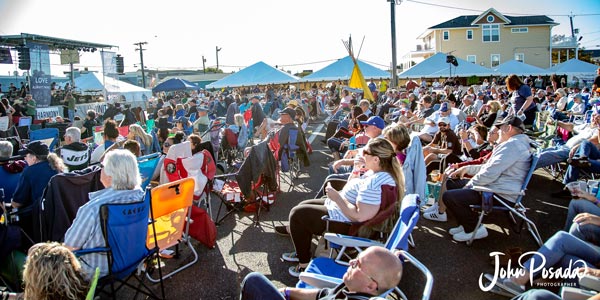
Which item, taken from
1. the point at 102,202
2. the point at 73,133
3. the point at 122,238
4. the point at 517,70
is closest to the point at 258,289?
the point at 122,238

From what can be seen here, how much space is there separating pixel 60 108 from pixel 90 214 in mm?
16883

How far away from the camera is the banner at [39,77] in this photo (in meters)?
17.9

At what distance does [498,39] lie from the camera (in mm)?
43906

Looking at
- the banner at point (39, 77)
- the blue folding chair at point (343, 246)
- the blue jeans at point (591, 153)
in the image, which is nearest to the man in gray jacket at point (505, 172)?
the blue folding chair at point (343, 246)

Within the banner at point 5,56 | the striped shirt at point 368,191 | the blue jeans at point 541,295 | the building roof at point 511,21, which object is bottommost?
the blue jeans at point 541,295

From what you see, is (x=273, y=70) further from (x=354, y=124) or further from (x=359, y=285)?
(x=359, y=285)

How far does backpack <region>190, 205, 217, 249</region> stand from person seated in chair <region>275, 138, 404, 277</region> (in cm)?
115

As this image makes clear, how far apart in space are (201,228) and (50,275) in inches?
101

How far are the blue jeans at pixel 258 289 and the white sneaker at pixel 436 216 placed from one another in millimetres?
3445

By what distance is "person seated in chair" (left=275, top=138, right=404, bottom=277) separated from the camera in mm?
3383

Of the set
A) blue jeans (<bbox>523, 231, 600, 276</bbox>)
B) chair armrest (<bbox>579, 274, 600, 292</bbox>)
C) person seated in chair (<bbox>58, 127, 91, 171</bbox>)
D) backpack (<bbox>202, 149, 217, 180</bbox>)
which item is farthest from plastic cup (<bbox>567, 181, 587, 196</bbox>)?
person seated in chair (<bbox>58, 127, 91, 171</bbox>)

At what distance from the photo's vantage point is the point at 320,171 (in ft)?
28.6

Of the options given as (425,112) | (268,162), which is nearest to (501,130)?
(268,162)

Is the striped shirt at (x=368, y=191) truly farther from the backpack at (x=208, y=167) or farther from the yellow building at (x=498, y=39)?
the yellow building at (x=498, y=39)
